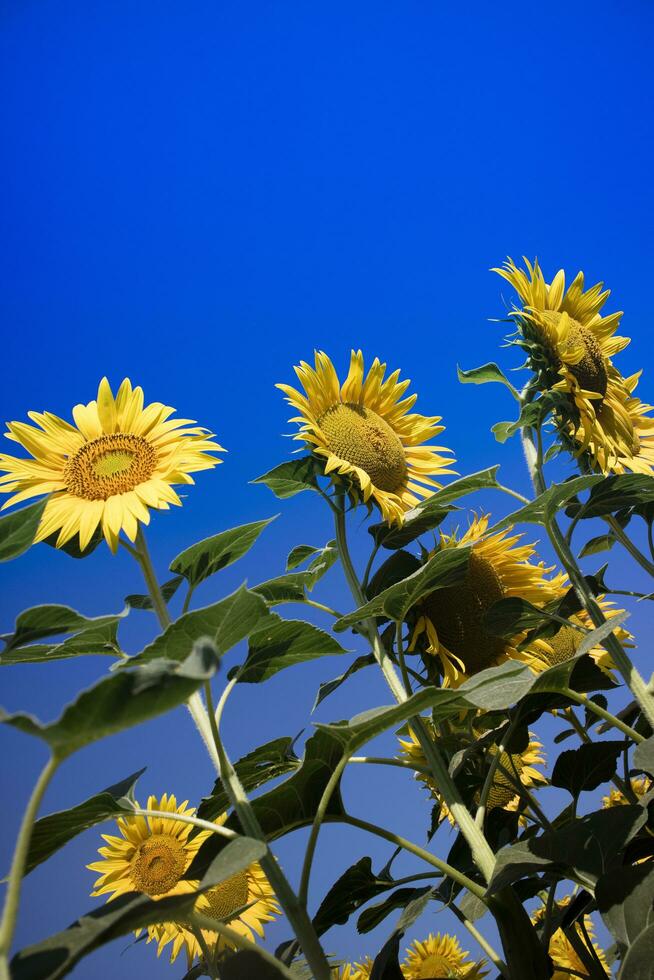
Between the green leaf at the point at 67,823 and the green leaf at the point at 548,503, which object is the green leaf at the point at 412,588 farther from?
the green leaf at the point at 67,823

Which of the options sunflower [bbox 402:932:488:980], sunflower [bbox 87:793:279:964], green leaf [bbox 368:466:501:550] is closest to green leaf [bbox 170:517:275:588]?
green leaf [bbox 368:466:501:550]

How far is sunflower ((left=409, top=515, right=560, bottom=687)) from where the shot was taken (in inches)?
56.9

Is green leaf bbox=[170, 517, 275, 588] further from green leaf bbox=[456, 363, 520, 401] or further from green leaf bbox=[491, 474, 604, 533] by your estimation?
green leaf bbox=[456, 363, 520, 401]

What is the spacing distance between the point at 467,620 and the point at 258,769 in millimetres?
464

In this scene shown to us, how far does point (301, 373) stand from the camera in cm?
150

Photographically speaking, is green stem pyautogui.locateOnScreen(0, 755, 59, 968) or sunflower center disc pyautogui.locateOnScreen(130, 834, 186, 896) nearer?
green stem pyautogui.locateOnScreen(0, 755, 59, 968)

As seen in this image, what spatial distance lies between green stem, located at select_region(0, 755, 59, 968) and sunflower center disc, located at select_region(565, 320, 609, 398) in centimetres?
125

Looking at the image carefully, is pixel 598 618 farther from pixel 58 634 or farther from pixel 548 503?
pixel 58 634

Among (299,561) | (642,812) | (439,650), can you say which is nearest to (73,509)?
(299,561)

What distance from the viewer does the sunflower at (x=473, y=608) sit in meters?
1.45

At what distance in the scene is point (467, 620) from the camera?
1474mm

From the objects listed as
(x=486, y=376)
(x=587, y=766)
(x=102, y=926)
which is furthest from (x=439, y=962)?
(x=102, y=926)

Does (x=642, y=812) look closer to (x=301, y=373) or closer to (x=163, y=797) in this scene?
(x=301, y=373)

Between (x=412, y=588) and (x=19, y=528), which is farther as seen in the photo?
(x=412, y=588)
